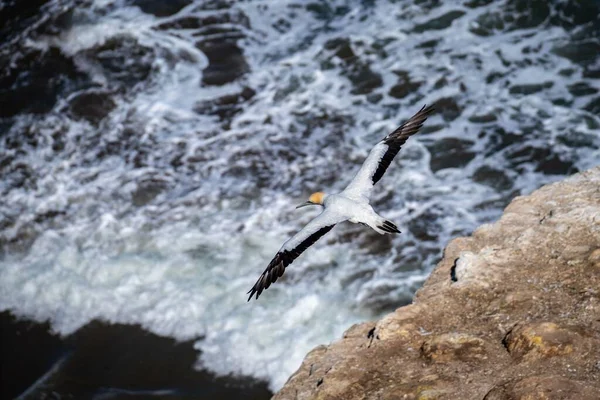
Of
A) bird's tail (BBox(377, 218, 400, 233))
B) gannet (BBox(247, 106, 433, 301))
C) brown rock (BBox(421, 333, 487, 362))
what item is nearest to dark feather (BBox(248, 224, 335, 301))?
gannet (BBox(247, 106, 433, 301))

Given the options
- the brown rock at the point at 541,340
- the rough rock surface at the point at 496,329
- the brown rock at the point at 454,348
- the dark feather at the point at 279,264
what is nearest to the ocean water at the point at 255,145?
the dark feather at the point at 279,264

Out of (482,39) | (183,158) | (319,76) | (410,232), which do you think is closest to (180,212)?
(183,158)

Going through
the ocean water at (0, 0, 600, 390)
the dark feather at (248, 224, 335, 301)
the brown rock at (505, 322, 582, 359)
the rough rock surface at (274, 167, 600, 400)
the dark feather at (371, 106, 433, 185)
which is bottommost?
the ocean water at (0, 0, 600, 390)

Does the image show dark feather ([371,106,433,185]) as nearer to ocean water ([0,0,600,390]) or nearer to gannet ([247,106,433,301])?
gannet ([247,106,433,301])

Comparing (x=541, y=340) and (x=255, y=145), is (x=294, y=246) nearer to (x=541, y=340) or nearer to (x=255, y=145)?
(x=541, y=340)

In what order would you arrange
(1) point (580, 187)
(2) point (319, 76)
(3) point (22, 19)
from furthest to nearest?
(3) point (22, 19) < (2) point (319, 76) < (1) point (580, 187)

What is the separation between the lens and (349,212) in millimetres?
6344

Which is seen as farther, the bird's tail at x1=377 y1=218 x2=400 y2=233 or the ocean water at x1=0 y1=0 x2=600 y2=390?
the ocean water at x1=0 y1=0 x2=600 y2=390

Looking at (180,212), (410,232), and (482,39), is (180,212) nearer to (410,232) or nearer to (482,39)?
(410,232)

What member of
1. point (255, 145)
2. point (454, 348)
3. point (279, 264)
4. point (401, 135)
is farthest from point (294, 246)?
point (255, 145)

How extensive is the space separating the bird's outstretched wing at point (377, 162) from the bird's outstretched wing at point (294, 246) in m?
0.42

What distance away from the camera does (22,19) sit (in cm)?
1597

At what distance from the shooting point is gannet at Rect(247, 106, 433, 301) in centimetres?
600

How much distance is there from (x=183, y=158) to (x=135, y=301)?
328 centimetres
